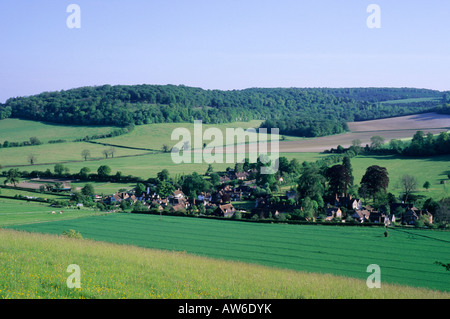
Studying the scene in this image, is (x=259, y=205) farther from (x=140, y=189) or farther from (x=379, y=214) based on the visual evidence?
(x=140, y=189)

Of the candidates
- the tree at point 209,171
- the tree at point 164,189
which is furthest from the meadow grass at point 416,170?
the tree at point 164,189

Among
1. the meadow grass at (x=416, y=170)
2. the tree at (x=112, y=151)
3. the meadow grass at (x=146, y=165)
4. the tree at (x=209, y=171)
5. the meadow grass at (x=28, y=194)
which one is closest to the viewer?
the meadow grass at (x=416, y=170)

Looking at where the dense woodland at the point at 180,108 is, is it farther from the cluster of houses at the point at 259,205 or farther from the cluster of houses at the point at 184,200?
the cluster of houses at the point at 259,205

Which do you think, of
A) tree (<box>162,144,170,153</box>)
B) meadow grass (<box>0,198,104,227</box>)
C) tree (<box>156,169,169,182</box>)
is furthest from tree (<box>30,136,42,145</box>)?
meadow grass (<box>0,198,104,227</box>)

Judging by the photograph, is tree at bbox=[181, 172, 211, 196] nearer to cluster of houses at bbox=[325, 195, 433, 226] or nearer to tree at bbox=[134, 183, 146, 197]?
tree at bbox=[134, 183, 146, 197]

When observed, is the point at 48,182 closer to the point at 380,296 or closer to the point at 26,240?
the point at 26,240

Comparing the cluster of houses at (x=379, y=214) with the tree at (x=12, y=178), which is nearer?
the cluster of houses at (x=379, y=214)
